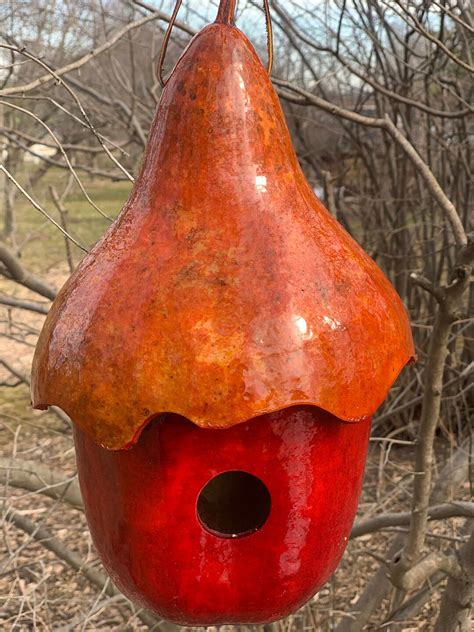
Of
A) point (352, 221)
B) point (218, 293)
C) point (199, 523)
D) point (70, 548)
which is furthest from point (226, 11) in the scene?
point (352, 221)

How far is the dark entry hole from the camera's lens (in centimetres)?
149

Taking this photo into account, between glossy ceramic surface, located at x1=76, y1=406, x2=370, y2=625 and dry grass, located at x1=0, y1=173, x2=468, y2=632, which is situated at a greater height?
glossy ceramic surface, located at x1=76, y1=406, x2=370, y2=625

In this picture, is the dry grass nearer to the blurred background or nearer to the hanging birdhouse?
the blurred background

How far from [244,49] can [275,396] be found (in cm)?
54

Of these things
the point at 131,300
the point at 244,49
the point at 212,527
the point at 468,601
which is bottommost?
the point at 468,601

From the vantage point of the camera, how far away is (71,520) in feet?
16.2

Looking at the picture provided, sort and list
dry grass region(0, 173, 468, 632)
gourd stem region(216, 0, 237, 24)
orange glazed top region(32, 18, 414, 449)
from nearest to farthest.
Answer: orange glazed top region(32, 18, 414, 449), gourd stem region(216, 0, 237, 24), dry grass region(0, 173, 468, 632)

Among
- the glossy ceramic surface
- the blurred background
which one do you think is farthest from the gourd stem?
the blurred background

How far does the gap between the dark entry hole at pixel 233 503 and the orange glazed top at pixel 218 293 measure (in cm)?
44

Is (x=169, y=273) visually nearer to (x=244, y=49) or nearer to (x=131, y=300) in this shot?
(x=131, y=300)

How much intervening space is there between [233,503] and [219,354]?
57 cm

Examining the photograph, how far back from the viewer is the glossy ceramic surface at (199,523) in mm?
1204

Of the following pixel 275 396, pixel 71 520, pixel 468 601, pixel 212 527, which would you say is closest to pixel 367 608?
pixel 468 601

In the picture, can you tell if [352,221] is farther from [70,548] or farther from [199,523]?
[199,523]
